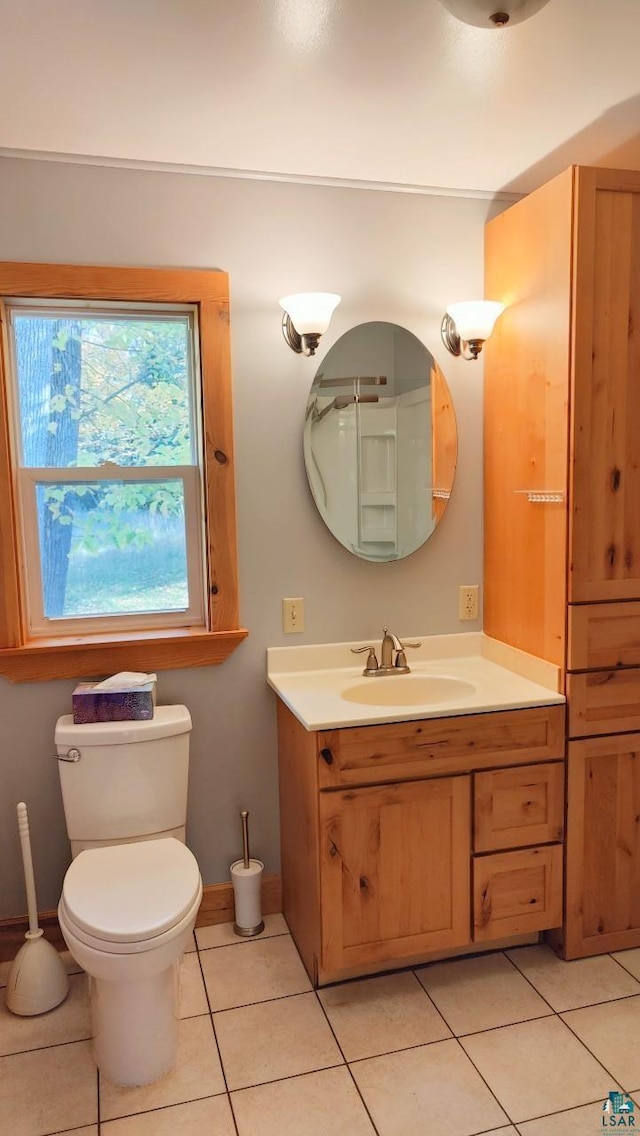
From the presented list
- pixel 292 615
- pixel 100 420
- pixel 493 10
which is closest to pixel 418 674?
pixel 292 615

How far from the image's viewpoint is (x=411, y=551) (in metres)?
2.66

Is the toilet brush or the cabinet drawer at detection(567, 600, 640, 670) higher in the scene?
the cabinet drawer at detection(567, 600, 640, 670)

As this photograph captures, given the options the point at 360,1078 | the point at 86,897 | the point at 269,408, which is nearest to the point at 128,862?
the point at 86,897

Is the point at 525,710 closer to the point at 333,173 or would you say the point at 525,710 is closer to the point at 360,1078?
the point at 360,1078

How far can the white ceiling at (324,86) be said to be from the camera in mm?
1611

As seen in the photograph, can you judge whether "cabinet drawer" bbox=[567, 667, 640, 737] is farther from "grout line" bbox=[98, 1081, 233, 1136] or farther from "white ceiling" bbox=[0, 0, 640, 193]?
"white ceiling" bbox=[0, 0, 640, 193]

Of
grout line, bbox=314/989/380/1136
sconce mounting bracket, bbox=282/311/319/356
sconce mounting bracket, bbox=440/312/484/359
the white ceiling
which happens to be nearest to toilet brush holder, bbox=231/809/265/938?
grout line, bbox=314/989/380/1136

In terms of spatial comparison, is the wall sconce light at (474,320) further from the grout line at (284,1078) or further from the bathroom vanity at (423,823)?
the grout line at (284,1078)

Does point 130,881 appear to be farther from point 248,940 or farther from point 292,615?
point 292,615

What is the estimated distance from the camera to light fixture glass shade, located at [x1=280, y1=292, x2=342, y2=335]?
230 centimetres

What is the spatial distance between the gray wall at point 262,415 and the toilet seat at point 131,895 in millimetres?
428

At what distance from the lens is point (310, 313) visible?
7.58ft

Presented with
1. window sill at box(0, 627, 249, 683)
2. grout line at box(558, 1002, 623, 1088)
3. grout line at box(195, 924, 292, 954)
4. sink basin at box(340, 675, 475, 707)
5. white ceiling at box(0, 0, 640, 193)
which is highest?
white ceiling at box(0, 0, 640, 193)

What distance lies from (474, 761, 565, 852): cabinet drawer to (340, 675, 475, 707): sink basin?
13.1 inches
